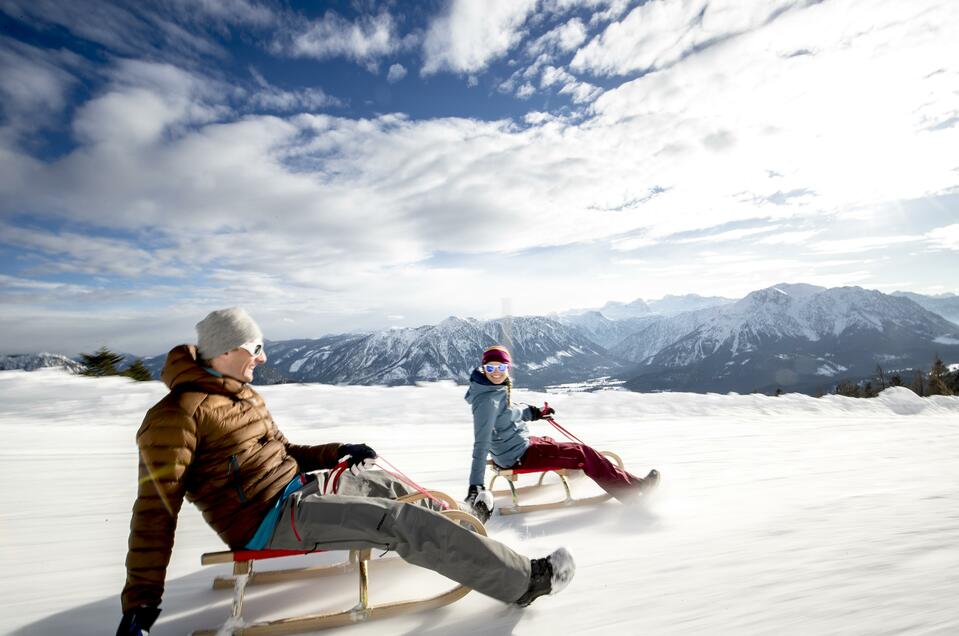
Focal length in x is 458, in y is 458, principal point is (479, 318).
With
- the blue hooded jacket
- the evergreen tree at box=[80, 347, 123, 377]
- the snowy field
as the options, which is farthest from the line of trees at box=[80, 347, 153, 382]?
the blue hooded jacket

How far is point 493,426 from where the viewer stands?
4820 mm

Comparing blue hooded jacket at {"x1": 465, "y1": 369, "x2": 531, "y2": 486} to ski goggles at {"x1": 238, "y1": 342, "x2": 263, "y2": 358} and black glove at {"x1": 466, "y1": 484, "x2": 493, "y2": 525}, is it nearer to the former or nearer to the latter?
black glove at {"x1": 466, "y1": 484, "x2": 493, "y2": 525}

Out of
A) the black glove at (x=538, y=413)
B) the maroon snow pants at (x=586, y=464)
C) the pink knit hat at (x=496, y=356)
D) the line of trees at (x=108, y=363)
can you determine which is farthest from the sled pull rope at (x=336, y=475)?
the line of trees at (x=108, y=363)

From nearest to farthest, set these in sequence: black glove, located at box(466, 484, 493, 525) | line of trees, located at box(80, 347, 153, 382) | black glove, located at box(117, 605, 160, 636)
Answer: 1. black glove, located at box(117, 605, 160, 636)
2. black glove, located at box(466, 484, 493, 525)
3. line of trees, located at box(80, 347, 153, 382)

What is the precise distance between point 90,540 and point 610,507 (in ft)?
17.1

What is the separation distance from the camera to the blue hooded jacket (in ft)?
15.4

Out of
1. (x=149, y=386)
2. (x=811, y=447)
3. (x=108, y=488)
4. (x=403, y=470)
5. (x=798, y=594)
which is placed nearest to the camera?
(x=798, y=594)

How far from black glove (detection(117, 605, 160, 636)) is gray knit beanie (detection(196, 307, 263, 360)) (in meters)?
1.34

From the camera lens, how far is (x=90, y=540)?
4.34 meters

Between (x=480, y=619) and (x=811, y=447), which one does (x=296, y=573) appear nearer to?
(x=480, y=619)

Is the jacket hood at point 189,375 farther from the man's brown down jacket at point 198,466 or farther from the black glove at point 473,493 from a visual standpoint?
the black glove at point 473,493

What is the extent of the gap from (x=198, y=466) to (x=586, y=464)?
373cm

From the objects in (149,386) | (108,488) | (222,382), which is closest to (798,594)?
(222,382)

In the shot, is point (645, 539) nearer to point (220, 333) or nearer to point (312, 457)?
point (312, 457)
